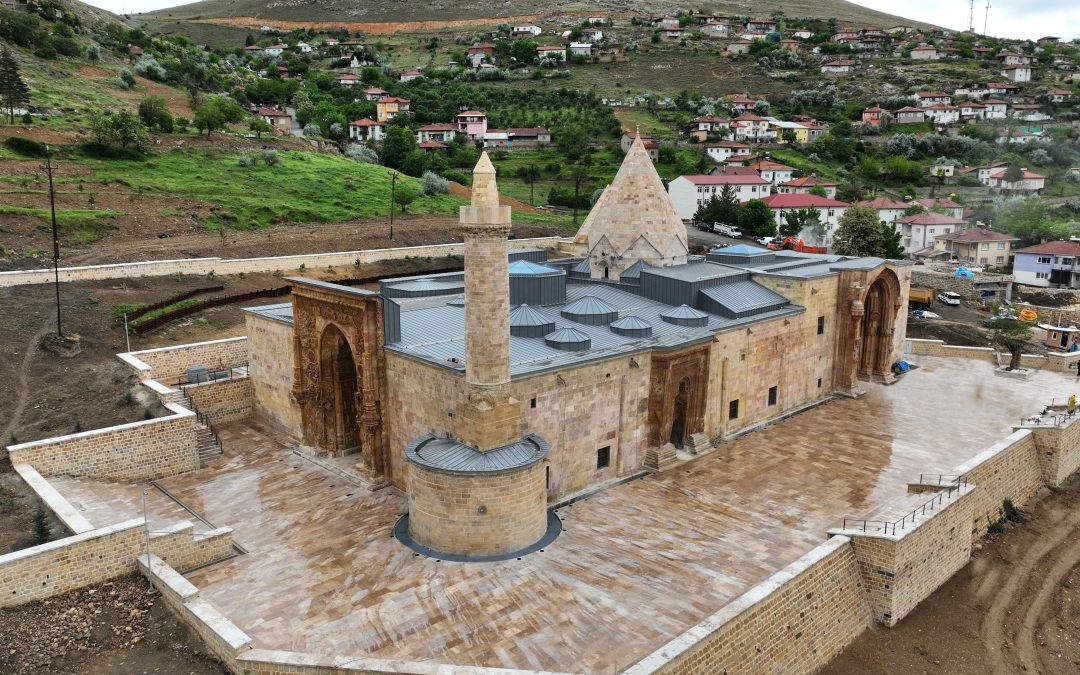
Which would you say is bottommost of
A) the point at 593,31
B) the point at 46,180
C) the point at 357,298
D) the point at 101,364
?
the point at 101,364

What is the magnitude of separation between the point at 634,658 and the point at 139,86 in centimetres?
7687

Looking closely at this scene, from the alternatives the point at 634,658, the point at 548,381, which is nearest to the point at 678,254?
the point at 548,381

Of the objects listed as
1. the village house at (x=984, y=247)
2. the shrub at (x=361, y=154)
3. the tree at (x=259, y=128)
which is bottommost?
the village house at (x=984, y=247)

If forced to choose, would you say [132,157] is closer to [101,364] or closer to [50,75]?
[50,75]

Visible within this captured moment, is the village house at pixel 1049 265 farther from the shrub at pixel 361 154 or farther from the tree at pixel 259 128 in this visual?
the tree at pixel 259 128

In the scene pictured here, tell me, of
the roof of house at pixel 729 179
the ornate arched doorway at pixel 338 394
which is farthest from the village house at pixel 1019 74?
the ornate arched doorway at pixel 338 394

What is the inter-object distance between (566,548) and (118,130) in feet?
166

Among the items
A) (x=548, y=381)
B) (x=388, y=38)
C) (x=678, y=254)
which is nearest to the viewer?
(x=548, y=381)

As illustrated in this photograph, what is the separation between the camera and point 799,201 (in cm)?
6706

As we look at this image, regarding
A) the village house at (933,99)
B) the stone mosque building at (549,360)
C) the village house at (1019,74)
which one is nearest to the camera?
the stone mosque building at (549,360)

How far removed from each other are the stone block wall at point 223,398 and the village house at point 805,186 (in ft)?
203

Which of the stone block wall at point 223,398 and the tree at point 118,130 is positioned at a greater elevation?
the tree at point 118,130

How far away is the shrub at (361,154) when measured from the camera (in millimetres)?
74062

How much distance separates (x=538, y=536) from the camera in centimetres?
1708
